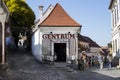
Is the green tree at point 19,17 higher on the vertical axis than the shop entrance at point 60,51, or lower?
higher

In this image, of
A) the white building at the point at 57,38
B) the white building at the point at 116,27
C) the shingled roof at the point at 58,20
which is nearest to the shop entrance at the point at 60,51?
the white building at the point at 57,38

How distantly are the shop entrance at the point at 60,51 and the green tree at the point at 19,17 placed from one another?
10602 millimetres

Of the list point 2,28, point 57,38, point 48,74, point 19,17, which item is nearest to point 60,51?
point 57,38

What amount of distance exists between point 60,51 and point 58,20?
3651mm

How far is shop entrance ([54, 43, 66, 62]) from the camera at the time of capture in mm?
43787

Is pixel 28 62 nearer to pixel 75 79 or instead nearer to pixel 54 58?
pixel 54 58

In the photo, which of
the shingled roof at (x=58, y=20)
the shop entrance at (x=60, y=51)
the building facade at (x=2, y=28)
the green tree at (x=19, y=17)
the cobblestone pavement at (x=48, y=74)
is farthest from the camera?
the green tree at (x=19, y=17)

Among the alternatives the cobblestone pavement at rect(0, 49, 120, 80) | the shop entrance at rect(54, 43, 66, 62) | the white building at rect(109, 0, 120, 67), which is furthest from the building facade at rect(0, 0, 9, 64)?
the white building at rect(109, 0, 120, 67)

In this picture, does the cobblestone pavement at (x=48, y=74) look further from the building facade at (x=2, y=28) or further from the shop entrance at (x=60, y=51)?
the shop entrance at (x=60, y=51)

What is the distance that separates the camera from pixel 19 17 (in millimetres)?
55188

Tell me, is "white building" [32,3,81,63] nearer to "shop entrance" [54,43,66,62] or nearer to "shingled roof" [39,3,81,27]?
"shingled roof" [39,3,81,27]

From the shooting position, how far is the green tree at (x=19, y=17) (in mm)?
54188

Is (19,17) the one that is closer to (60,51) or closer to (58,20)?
(60,51)

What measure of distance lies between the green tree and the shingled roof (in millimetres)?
10200
